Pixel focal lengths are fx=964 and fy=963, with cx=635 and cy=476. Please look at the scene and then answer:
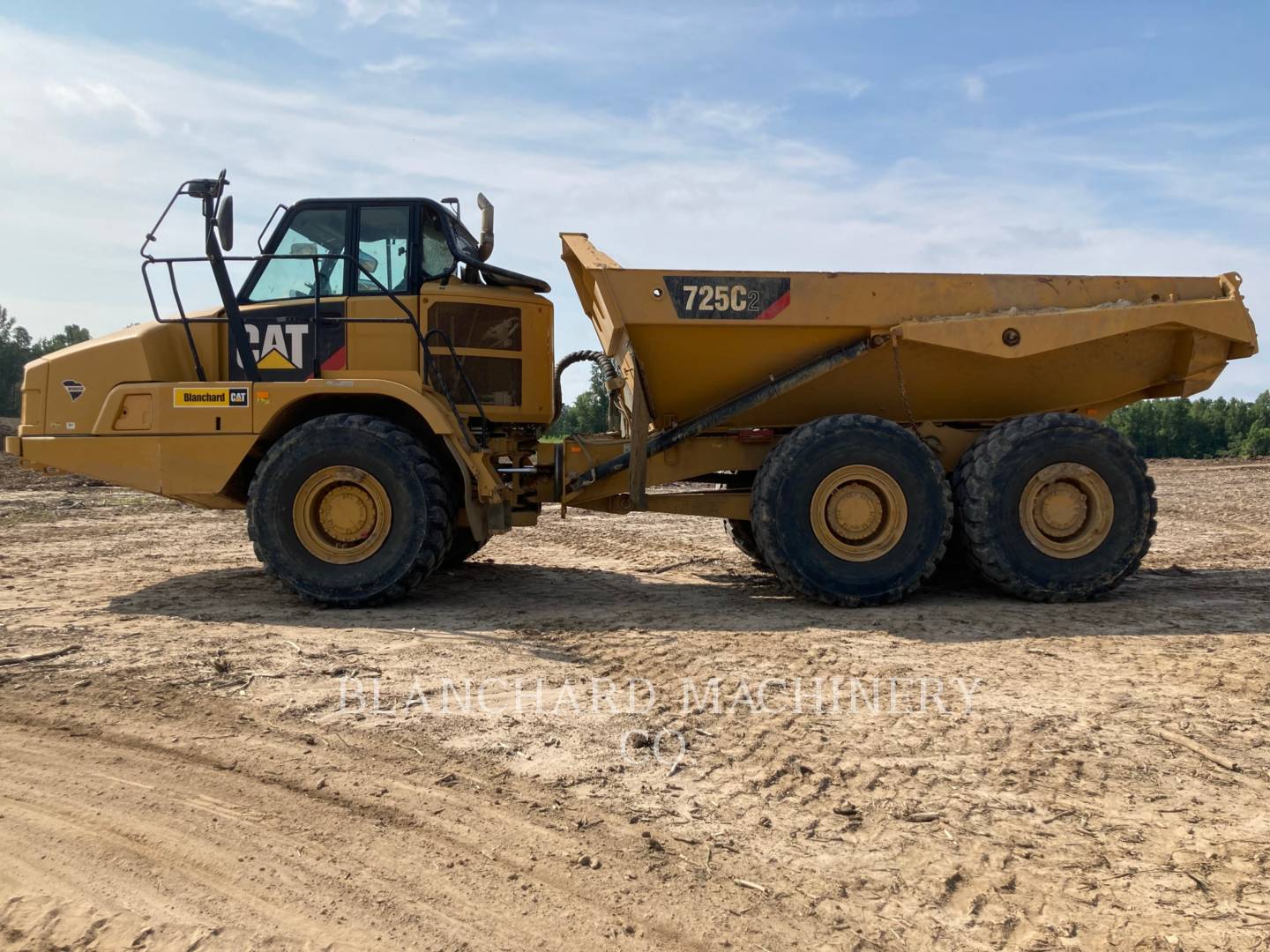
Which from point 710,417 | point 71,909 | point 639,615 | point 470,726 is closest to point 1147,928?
point 470,726

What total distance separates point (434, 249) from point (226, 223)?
133 cm

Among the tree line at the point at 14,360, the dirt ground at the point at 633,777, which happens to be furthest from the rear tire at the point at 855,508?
the tree line at the point at 14,360

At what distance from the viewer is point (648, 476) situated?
6.85m

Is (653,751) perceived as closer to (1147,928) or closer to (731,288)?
(1147,928)

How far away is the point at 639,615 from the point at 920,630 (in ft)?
5.57

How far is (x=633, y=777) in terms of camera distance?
10.9ft

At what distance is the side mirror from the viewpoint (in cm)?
608

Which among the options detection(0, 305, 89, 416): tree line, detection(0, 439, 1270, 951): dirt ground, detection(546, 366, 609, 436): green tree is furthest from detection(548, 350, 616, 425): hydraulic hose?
detection(0, 305, 89, 416): tree line

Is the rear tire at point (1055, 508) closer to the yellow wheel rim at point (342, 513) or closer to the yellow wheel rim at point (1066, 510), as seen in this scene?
the yellow wheel rim at point (1066, 510)

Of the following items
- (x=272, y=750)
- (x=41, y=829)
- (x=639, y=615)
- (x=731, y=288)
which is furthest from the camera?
(x=731, y=288)

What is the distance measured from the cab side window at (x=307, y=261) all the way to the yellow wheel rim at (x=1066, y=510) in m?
4.86

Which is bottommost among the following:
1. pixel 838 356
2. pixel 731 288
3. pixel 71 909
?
pixel 71 909
